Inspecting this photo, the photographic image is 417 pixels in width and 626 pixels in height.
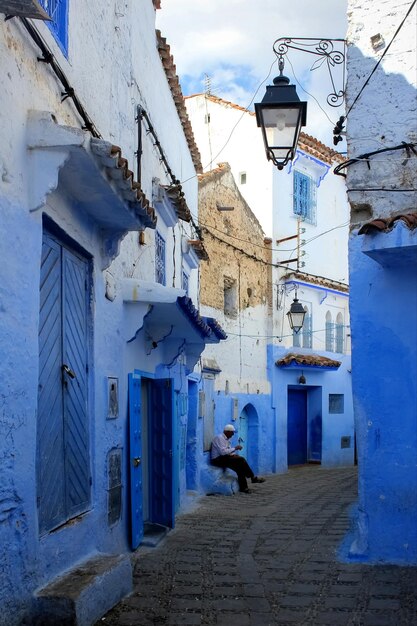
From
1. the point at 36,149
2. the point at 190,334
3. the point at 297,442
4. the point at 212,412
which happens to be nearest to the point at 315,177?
the point at 297,442

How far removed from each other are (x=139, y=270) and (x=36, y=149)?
4.05 metres

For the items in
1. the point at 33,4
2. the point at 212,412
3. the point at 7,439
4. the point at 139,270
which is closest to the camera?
the point at 33,4

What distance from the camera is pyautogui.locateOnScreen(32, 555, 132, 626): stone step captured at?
4305 mm

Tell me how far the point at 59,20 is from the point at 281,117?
2059 millimetres

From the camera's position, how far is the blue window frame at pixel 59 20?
5175mm

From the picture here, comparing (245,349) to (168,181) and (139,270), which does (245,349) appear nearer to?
(168,181)

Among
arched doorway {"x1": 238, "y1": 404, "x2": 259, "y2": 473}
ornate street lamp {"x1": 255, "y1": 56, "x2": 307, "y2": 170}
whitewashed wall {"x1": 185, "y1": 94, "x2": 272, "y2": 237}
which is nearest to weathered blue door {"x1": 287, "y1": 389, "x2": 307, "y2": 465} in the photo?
arched doorway {"x1": 238, "y1": 404, "x2": 259, "y2": 473}

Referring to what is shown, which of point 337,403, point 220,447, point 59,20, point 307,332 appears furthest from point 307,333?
point 59,20

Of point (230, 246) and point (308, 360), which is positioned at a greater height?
point (230, 246)

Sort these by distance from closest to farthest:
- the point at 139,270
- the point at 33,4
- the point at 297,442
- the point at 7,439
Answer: the point at 33,4 → the point at 7,439 → the point at 139,270 → the point at 297,442

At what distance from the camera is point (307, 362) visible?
19.7 m

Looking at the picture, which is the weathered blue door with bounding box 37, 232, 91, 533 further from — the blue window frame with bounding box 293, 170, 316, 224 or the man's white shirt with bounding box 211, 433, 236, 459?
the blue window frame with bounding box 293, 170, 316, 224

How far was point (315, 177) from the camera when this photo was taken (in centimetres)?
2202

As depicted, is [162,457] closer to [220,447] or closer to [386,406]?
[386,406]
